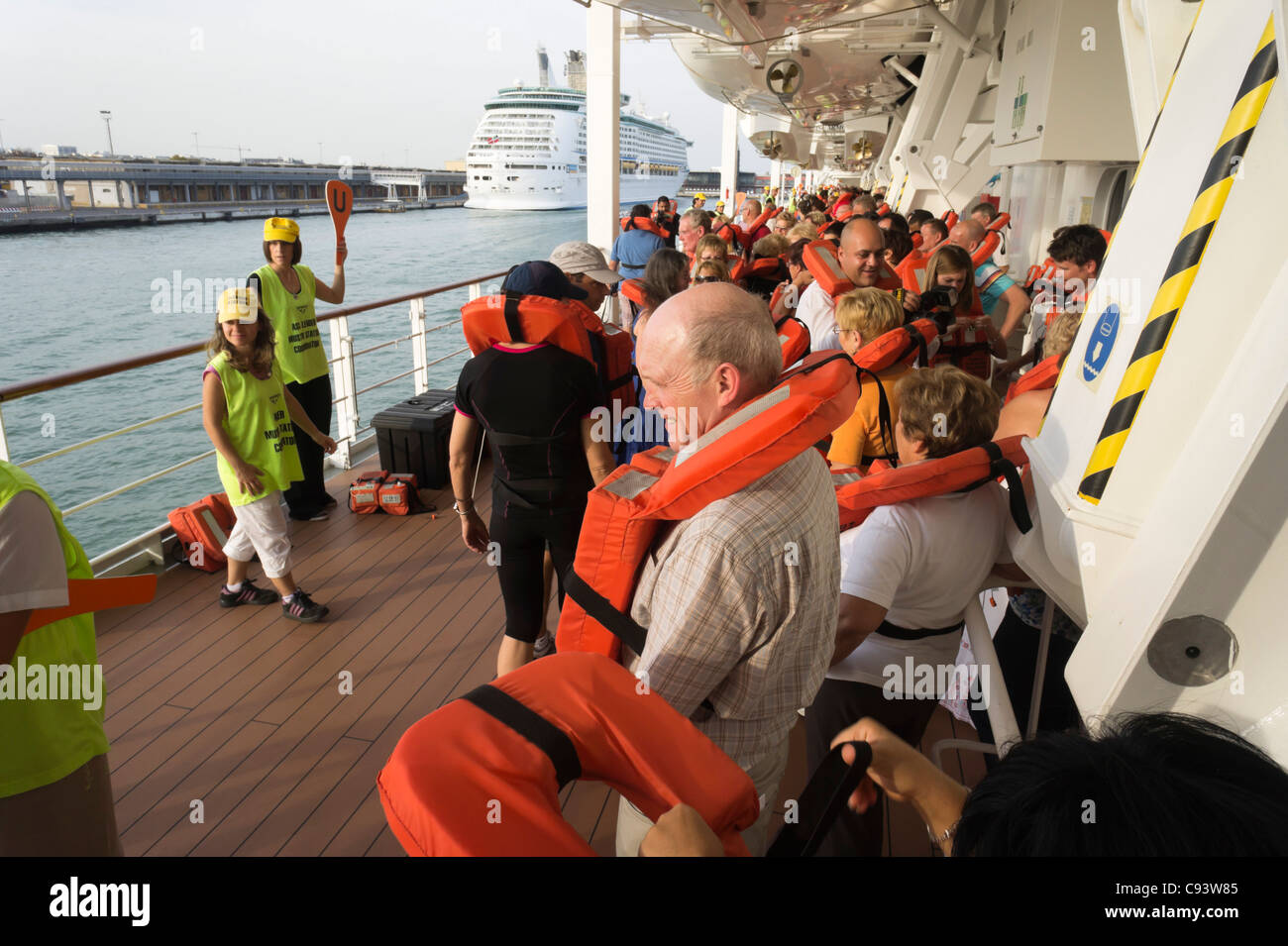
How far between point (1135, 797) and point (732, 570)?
0.58 m

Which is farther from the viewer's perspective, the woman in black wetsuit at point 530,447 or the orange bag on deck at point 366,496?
the orange bag on deck at point 366,496

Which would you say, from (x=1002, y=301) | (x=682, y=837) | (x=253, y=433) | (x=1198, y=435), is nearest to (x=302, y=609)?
(x=253, y=433)

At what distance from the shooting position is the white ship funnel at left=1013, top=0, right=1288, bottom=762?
788 mm

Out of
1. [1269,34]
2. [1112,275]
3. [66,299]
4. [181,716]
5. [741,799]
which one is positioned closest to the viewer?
[741,799]

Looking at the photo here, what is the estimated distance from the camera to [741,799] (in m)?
0.65

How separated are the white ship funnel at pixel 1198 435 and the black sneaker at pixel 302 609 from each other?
2921 mm

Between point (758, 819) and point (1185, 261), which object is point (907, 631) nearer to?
point (758, 819)

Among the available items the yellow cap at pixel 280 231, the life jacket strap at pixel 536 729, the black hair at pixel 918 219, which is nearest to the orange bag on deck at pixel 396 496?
the yellow cap at pixel 280 231

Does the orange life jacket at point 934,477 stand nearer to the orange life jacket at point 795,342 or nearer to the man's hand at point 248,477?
the orange life jacket at point 795,342

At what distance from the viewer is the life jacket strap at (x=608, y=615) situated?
123cm
